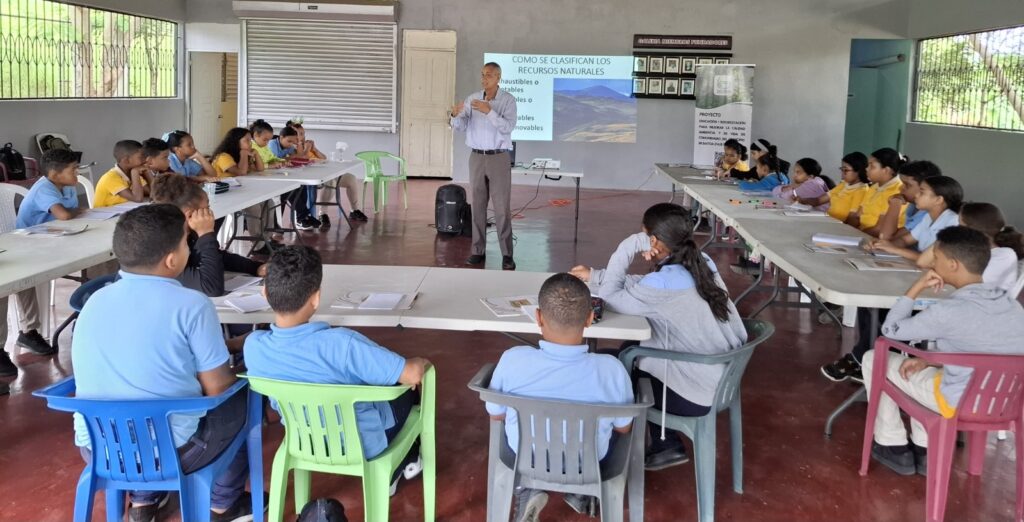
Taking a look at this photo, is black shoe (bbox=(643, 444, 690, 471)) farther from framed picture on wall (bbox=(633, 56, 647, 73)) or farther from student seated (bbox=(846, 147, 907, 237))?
framed picture on wall (bbox=(633, 56, 647, 73))

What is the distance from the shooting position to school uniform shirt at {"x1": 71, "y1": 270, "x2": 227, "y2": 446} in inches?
90.6

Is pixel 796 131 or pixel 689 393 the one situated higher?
pixel 796 131

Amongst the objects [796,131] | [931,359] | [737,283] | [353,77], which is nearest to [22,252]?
[931,359]

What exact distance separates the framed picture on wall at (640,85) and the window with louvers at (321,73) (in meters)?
3.57

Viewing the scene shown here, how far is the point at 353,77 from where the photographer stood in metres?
13.1

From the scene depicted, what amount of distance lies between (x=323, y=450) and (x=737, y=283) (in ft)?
15.9

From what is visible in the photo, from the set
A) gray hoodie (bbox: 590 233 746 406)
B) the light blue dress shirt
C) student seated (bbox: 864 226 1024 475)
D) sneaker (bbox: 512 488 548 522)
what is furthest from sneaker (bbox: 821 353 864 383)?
the light blue dress shirt

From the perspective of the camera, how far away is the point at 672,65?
12.6m

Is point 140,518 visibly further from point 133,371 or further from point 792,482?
point 792,482

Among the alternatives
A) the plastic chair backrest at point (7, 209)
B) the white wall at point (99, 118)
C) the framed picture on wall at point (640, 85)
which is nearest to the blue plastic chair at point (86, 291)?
the plastic chair backrest at point (7, 209)

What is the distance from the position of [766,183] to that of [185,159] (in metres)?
4.50

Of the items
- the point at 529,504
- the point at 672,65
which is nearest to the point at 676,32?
the point at 672,65

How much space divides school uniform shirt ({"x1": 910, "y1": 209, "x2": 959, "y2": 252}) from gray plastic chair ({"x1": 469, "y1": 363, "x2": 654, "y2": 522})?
2.25 m

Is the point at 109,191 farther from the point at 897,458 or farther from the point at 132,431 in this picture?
the point at 897,458
